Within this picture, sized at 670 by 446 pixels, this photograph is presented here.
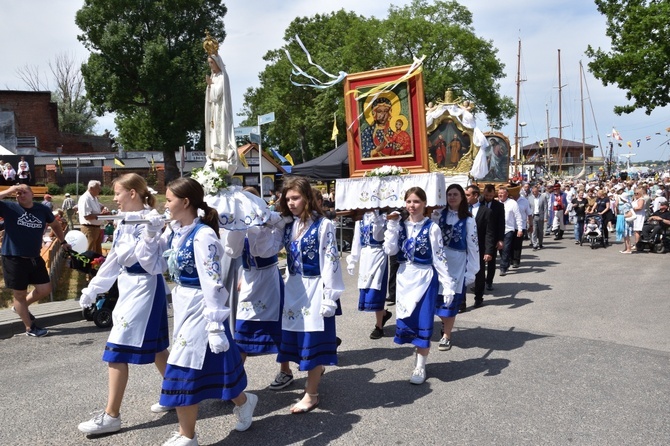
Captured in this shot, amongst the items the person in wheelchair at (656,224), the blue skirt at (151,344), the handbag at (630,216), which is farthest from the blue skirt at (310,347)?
the person in wheelchair at (656,224)

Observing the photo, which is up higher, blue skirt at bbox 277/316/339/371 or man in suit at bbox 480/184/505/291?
man in suit at bbox 480/184/505/291

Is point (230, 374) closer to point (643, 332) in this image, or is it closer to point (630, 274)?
point (643, 332)

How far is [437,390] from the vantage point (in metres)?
5.10

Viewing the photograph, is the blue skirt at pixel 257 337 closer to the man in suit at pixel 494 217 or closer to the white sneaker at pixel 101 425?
the white sneaker at pixel 101 425

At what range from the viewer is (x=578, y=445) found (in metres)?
3.97

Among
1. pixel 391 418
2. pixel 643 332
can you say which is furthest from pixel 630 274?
pixel 391 418

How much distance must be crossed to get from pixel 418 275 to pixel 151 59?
3212cm

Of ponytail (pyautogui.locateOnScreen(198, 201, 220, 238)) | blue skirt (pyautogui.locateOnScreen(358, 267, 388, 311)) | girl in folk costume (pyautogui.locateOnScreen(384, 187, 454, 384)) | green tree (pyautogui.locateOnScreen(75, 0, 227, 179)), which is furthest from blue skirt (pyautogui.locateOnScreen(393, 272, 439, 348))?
green tree (pyautogui.locateOnScreen(75, 0, 227, 179))

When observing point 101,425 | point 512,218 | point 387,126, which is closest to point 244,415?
point 101,425

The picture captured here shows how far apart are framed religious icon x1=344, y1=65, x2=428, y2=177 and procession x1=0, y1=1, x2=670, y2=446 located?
2 centimetres

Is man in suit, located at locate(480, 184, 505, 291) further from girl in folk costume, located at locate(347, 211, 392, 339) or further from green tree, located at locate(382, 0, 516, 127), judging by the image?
green tree, located at locate(382, 0, 516, 127)

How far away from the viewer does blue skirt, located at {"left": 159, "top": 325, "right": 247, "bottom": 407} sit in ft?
11.8

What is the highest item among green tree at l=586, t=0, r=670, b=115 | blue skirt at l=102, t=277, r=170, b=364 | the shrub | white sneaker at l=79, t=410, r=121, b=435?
green tree at l=586, t=0, r=670, b=115

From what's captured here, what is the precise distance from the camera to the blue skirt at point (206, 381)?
361 cm
